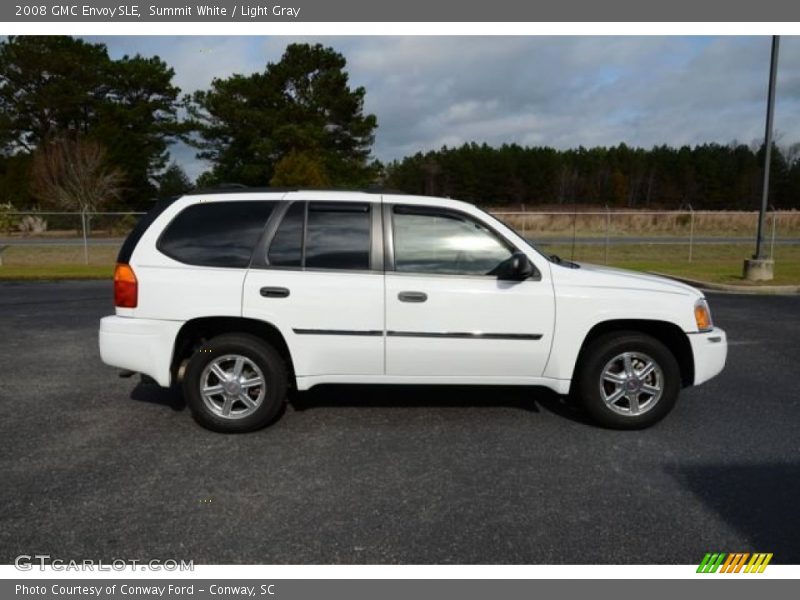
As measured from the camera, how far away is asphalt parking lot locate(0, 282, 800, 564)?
126 inches

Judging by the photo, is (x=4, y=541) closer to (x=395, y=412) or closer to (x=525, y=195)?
(x=395, y=412)

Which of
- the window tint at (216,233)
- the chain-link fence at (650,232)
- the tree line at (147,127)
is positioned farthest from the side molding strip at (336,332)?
the tree line at (147,127)

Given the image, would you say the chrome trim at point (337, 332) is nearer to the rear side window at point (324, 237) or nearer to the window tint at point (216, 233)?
the rear side window at point (324, 237)

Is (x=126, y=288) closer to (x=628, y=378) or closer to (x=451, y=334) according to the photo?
(x=451, y=334)

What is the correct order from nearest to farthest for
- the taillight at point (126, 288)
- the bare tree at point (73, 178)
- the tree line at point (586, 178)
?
the taillight at point (126, 288), the bare tree at point (73, 178), the tree line at point (586, 178)

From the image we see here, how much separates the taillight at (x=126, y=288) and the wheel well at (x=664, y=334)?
3.34 metres

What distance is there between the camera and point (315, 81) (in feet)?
139

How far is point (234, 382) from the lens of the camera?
187 inches

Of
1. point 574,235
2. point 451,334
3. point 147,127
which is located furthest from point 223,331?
point 147,127

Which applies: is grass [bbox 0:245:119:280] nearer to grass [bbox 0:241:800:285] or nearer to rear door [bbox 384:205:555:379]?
grass [bbox 0:241:800:285]

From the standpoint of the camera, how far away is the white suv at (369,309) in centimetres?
466

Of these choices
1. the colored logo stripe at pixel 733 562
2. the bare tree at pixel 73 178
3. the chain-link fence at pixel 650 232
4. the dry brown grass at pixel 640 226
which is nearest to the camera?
the colored logo stripe at pixel 733 562

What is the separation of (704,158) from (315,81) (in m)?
71.4

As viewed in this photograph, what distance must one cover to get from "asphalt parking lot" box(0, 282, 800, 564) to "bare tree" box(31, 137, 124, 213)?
38.5 metres
